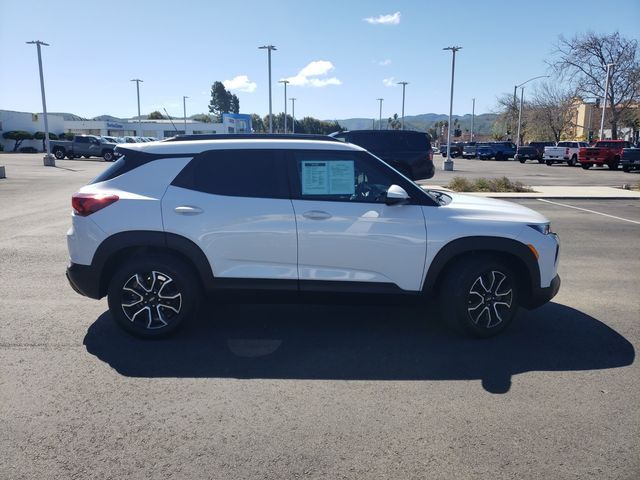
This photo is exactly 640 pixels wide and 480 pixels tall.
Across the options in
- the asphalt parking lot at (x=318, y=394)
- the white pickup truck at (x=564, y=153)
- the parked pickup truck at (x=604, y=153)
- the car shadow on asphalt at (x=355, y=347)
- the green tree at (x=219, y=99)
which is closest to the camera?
the asphalt parking lot at (x=318, y=394)

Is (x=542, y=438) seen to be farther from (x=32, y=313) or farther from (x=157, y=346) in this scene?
(x=32, y=313)

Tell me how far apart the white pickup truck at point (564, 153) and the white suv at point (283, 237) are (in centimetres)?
3779

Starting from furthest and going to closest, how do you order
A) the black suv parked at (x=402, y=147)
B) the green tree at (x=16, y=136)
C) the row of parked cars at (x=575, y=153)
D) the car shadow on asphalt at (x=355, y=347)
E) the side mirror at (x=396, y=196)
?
the green tree at (x=16, y=136), the row of parked cars at (x=575, y=153), the black suv parked at (x=402, y=147), the side mirror at (x=396, y=196), the car shadow on asphalt at (x=355, y=347)

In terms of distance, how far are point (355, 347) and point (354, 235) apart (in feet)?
3.30

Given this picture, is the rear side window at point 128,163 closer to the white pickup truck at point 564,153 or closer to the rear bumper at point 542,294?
the rear bumper at point 542,294

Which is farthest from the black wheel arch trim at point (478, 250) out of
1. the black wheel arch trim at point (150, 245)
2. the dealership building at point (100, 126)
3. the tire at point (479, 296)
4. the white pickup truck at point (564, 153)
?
the dealership building at point (100, 126)

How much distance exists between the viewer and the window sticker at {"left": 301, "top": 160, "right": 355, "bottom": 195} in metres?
4.61

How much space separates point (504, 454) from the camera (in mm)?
3006

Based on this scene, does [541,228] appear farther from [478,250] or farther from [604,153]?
[604,153]

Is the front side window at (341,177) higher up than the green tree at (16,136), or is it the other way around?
the green tree at (16,136)

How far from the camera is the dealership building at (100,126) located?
5975cm

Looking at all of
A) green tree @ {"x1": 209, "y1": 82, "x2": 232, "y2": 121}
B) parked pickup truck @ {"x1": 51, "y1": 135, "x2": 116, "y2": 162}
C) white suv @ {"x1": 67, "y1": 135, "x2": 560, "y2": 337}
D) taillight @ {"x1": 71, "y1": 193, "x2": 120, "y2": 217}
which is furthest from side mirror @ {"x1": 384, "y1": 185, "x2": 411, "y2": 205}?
green tree @ {"x1": 209, "y1": 82, "x2": 232, "y2": 121}

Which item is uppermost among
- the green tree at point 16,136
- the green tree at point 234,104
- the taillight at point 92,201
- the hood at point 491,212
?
the green tree at point 234,104

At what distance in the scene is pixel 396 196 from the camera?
171 inches
